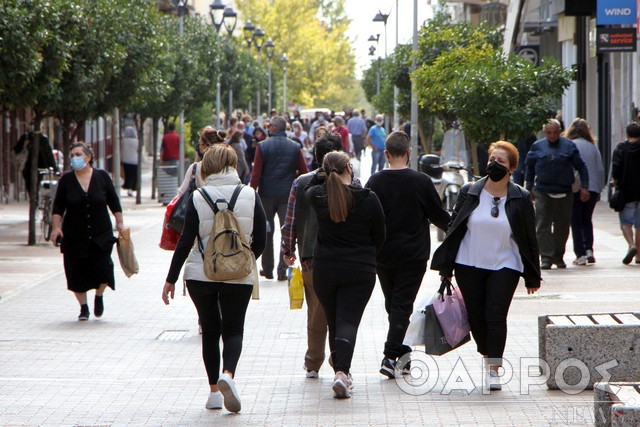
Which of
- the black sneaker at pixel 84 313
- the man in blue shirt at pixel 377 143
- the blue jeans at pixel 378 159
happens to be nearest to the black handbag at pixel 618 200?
the black sneaker at pixel 84 313

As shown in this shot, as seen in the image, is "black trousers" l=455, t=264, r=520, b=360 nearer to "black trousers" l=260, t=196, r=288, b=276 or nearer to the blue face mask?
the blue face mask

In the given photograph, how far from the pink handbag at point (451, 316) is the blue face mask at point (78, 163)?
4598 millimetres

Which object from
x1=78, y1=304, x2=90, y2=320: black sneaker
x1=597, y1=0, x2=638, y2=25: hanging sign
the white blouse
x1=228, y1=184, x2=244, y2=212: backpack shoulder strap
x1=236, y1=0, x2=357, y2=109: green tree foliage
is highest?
x1=236, y1=0, x2=357, y2=109: green tree foliage

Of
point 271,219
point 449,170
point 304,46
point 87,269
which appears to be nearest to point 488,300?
point 87,269

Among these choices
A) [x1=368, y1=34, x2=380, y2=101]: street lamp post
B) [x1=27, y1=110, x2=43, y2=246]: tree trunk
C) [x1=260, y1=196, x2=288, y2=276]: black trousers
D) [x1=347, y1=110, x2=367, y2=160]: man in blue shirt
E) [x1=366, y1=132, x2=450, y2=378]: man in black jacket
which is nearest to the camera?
[x1=366, y1=132, x2=450, y2=378]: man in black jacket

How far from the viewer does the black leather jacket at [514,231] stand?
8070mm

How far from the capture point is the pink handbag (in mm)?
→ 8242

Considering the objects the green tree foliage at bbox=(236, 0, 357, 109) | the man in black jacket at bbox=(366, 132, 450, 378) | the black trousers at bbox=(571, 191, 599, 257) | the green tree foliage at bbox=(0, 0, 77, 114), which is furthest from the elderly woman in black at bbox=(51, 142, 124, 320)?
the green tree foliage at bbox=(236, 0, 357, 109)

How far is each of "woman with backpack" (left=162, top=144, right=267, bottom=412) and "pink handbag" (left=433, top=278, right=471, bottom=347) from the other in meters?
1.26

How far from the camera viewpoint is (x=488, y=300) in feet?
26.6

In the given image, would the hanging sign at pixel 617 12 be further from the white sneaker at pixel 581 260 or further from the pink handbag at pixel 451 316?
the pink handbag at pixel 451 316

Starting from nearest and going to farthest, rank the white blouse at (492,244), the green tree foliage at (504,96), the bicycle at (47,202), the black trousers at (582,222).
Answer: the white blouse at (492,244) < the black trousers at (582,222) < the green tree foliage at (504,96) < the bicycle at (47,202)

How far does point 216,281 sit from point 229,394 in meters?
0.66

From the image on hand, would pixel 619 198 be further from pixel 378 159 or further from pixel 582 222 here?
pixel 378 159
